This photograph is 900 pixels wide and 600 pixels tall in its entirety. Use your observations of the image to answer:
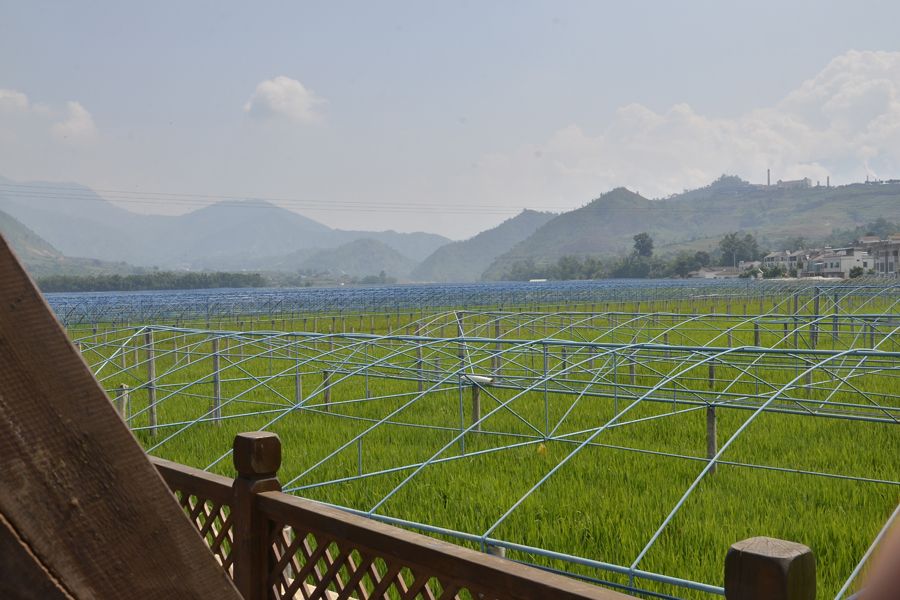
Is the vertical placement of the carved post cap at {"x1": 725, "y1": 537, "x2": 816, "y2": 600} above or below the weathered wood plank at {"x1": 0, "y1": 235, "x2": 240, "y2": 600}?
below

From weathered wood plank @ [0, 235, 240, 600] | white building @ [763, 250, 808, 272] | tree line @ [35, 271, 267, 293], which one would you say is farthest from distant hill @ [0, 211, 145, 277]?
weathered wood plank @ [0, 235, 240, 600]

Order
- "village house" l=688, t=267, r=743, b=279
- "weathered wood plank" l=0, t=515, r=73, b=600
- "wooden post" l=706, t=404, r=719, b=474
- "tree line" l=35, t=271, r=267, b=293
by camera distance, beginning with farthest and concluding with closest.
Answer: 1. "village house" l=688, t=267, r=743, b=279
2. "tree line" l=35, t=271, r=267, b=293
3. "wooden post" l=706, t=404, r=719, b=474
4. "weathered wood plank" l=0, t=515, r=73, b=600

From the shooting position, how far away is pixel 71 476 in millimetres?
1144

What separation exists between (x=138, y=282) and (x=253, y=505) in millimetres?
128783

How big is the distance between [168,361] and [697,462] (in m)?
21.1

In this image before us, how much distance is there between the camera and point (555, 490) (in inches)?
308

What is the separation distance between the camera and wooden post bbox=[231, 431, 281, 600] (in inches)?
120

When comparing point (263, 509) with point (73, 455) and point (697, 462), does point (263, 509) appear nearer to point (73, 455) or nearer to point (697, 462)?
point (73, 455)

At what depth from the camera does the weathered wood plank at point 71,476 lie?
110 centimetres

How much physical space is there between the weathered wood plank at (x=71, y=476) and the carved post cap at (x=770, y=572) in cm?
126

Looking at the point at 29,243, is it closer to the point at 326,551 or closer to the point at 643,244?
the point at 643,244

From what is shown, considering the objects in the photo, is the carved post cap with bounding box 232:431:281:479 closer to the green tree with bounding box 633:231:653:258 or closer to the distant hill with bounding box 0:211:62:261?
the green tree with bounding box 633:231:653:258

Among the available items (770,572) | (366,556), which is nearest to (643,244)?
(366,556)

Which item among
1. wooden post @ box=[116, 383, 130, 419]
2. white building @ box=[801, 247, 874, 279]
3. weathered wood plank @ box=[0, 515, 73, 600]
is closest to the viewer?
weathered wood plank @ box=[0, 515, 73, 600]
